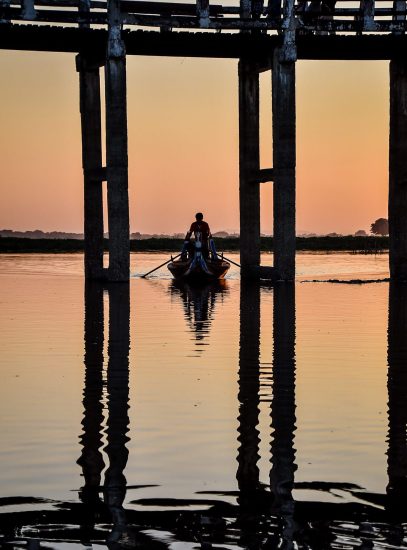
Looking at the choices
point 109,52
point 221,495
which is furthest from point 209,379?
point 109,52

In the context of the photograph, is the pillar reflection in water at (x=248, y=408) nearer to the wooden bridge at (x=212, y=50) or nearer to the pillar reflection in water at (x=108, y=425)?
the pillar reflection in water at (x=108, y=425)

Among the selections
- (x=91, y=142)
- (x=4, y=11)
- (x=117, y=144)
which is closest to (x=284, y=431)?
(x=117, y=144)

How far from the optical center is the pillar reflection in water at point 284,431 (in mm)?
6613

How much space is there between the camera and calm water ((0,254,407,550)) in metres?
6.31

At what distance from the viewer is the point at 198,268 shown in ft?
121

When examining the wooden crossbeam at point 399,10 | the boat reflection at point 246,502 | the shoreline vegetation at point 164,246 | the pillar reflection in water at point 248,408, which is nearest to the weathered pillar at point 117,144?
the wooden crossbeam at point 399,10

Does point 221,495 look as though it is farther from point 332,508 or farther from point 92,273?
point 92,273

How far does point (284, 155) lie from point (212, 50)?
151 inches

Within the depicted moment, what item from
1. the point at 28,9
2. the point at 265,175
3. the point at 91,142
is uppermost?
the point at 28,9

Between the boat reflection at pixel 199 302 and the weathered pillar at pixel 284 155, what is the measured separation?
2307 millimetres

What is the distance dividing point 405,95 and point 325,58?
2621mm

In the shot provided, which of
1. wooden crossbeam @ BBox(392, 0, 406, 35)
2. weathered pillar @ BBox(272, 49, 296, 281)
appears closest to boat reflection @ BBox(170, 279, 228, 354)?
weathered pillar @ BBox(272, 49, 296, 281)

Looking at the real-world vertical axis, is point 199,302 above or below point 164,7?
below

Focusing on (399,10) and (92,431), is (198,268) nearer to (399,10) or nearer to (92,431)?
(399,10)
